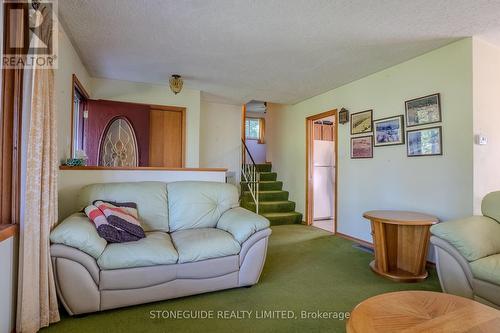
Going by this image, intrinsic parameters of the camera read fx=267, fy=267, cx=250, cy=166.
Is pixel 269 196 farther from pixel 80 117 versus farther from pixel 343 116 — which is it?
pixel 80 117

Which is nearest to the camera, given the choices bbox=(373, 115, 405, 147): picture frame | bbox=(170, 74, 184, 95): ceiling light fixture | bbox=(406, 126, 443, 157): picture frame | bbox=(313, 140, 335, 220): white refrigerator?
bbox=(406, 126, 443, 157): picture frame

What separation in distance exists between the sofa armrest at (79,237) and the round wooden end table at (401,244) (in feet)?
8.30

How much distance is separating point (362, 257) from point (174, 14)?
3.30 m

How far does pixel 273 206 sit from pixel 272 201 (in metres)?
0.30

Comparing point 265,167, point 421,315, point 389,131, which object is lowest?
point 421,315

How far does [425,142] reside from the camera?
9.95 feet

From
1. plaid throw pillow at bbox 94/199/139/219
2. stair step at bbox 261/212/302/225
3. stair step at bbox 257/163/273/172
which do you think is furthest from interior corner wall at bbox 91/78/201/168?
stair step at bbox 257/163/273/172

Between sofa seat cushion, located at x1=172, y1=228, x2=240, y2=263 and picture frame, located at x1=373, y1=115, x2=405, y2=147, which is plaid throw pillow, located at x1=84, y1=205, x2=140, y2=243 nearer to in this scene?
sofa seat cushion, located at x1=172, y1=228, x2=240, y2=263

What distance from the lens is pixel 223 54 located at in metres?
3.10

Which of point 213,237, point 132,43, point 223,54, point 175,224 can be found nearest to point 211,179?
point 175,224

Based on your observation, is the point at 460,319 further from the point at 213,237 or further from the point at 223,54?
the point at 223,54

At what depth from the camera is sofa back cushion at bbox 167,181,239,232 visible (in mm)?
2754

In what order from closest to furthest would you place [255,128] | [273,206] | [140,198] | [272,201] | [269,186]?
1. [140,198]
2. [273,206]
3. [272,201]
4. [269,186]
5. [255,128]

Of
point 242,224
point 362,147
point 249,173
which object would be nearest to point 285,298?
point 242,224
